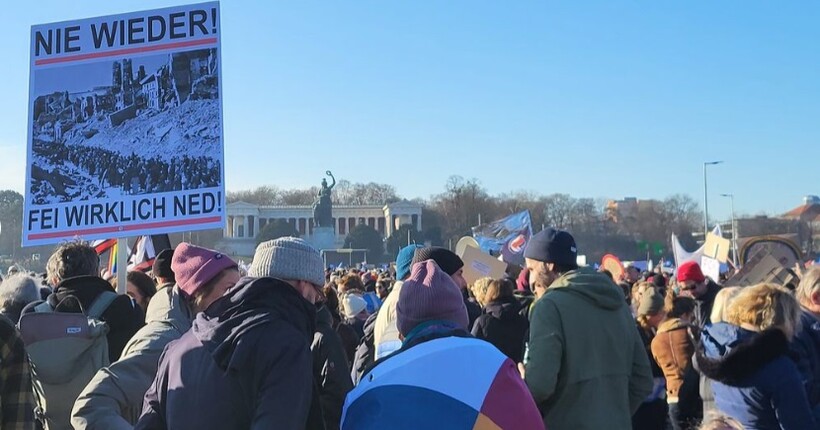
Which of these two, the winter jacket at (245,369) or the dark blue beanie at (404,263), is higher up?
the dark blue beanie at (404,263)

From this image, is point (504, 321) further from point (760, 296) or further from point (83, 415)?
point (83, 415)

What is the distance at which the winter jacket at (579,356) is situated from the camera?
3820 mm

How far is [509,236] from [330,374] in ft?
53.7

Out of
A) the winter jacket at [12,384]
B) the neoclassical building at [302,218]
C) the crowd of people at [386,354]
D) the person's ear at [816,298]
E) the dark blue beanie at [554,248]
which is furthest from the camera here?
the neoclassical building at [302,218]

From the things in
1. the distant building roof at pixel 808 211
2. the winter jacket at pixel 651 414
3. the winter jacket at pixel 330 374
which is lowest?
the winter jacket at pixel 651 414

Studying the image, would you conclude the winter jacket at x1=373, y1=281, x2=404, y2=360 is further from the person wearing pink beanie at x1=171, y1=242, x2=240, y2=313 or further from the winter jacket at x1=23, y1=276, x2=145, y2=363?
the winter jacket at x1=23, y1=276, x2=145, y2=363

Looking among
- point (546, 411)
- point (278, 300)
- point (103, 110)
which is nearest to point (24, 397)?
point (278, 300)

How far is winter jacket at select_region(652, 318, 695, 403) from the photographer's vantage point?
593 cm

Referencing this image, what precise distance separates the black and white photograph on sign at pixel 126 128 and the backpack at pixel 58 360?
1.78 m

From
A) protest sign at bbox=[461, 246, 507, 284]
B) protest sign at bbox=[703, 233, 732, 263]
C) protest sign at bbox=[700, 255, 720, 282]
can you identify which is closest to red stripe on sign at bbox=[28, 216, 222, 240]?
protest sign at bbox=[461, 246, 507, 284]

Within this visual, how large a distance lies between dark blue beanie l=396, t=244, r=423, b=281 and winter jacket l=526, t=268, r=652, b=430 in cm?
149

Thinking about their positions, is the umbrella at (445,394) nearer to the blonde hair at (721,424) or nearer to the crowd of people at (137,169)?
the blonde hair at (721,424)

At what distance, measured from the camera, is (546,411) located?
12.8 feet

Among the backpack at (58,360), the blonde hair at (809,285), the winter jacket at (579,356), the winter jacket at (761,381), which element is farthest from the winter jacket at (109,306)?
the blonde hair at (809,285)
